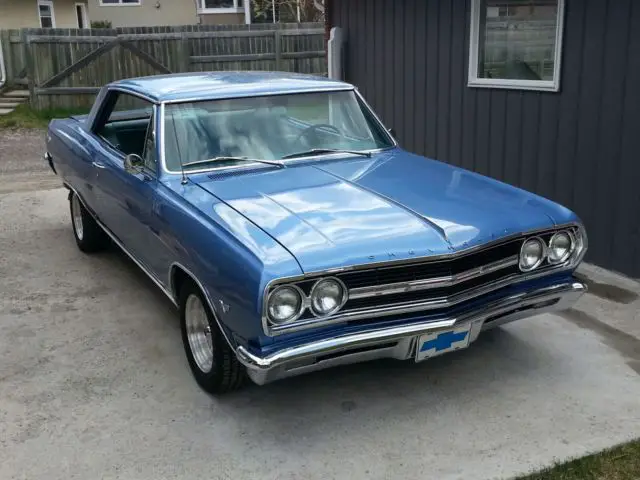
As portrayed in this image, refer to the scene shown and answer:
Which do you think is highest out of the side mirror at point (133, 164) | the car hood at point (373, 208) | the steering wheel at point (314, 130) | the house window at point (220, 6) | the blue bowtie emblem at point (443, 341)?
the house window at point (220, 6)

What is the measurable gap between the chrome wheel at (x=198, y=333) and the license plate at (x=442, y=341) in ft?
3.85

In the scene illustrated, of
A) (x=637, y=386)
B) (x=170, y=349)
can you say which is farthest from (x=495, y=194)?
(x=170, y=349)

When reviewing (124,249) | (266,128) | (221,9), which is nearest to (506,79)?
(266,128)

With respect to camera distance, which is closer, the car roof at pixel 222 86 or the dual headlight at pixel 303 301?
the dual headlight at pixel 303 301

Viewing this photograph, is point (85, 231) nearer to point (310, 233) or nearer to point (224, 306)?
point (224, 306)

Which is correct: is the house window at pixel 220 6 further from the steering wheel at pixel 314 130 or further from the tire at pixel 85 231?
the steering wheel at pixel 314 130

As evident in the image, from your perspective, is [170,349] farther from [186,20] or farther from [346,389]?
[186,20]

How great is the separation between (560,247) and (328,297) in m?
1.43

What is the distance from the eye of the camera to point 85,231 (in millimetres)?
6562

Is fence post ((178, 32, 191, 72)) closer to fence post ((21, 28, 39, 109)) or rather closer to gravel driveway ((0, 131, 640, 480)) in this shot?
fence post ((21, 28, 39, 109))

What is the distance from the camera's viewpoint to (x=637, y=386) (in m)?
4.05

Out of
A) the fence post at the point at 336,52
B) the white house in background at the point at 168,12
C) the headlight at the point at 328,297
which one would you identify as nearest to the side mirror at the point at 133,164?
the headlight at the point at 328,297

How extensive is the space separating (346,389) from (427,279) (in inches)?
38.1

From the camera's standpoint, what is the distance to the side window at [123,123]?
569 cm
